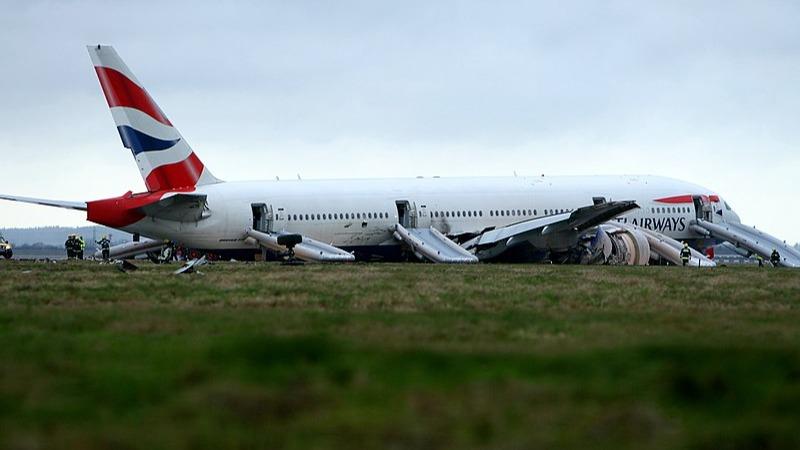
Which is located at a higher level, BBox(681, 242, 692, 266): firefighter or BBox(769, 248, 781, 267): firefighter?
BBox(681, 242, 692, 266): firefighter

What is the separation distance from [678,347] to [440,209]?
4707cm

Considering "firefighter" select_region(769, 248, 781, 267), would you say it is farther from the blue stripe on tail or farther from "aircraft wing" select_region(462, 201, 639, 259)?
the blue stripe on tail

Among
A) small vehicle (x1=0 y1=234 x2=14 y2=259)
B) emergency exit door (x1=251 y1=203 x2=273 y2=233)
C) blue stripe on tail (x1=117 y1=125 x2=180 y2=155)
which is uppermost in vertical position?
blue stripe on tail (x1=117 y1=125 x2=180 y2=155)

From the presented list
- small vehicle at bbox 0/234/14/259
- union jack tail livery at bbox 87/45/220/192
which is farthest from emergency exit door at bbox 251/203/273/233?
small vehicle at bbox 0/234/14/259

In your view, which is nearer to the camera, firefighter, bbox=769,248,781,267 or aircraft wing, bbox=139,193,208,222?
aircraft wing, bbox=139,193,208,222

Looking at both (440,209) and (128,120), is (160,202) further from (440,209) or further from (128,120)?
(440,209)

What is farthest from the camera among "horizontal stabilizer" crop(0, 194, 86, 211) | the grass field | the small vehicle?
the small vehicle

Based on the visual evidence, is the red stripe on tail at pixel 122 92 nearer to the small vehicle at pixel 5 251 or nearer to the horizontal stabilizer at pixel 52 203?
the horizontal stabilizer at pixel 52 203

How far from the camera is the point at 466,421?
1117 centimetres

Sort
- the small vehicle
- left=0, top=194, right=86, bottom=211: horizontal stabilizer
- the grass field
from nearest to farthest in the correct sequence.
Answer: the grass field, left=0, top=194, right=86, bottom=211: horizontal stabilizer, the small vehicle

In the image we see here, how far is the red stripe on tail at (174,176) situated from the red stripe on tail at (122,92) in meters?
2.41

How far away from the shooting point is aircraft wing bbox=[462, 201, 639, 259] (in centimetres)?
5650

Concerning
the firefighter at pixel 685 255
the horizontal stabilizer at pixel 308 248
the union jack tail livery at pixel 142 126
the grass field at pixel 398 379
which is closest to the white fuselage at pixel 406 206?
the horizontal stabilizer at pixel 308 248

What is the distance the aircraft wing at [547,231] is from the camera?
56.5 m
